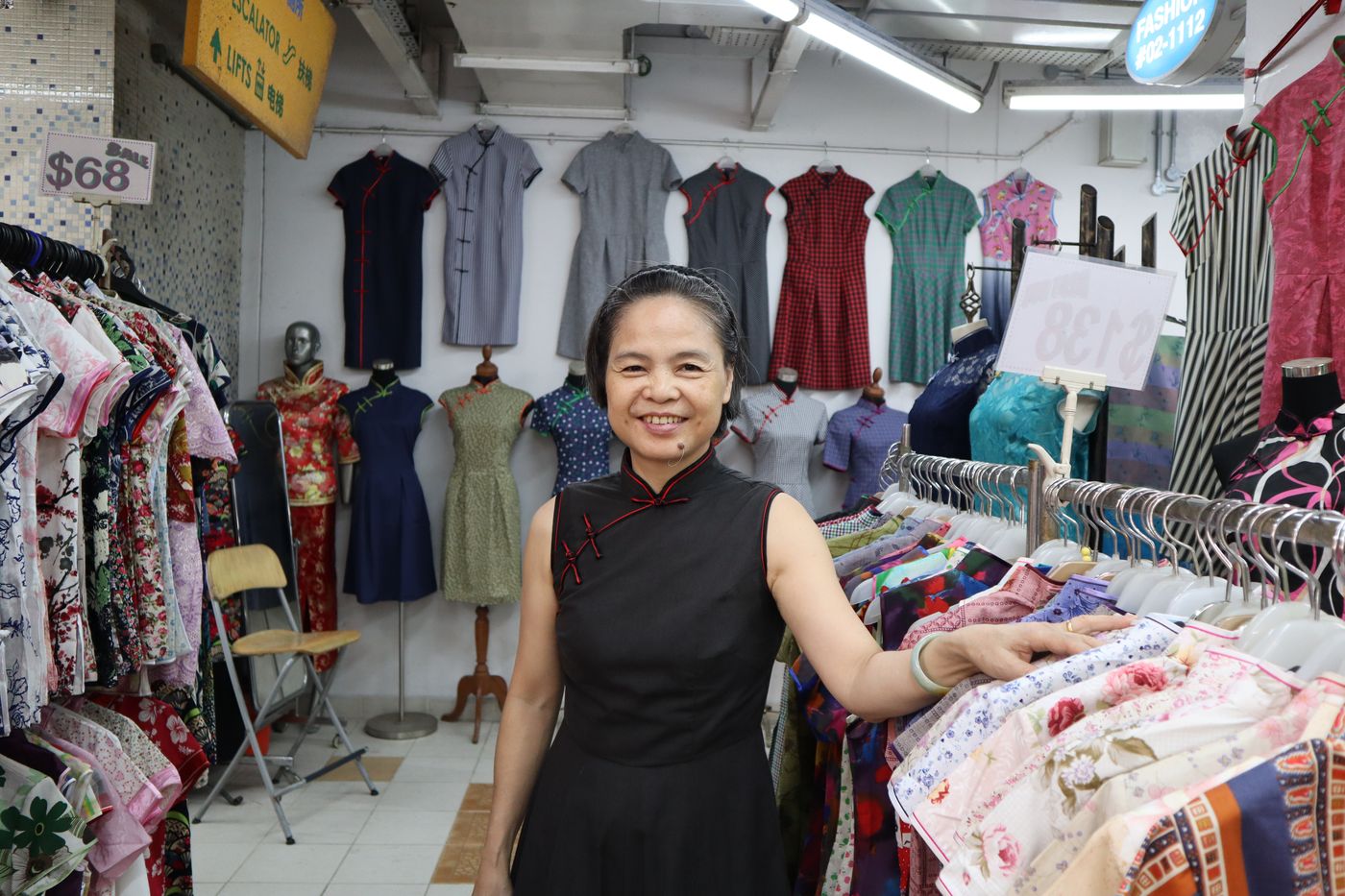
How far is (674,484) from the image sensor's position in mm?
1504

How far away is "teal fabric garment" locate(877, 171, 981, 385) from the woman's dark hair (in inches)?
168

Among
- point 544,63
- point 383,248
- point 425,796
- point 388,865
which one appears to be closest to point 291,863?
point 388,865

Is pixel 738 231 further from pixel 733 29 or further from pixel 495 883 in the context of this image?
pixel 495 883

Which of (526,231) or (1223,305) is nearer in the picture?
(1223,305)

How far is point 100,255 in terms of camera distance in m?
2.51

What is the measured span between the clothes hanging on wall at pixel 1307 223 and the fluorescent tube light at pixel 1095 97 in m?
2.28

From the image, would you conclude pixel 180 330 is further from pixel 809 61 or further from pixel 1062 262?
pixel 809 61

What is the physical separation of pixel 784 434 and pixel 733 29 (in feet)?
6.47

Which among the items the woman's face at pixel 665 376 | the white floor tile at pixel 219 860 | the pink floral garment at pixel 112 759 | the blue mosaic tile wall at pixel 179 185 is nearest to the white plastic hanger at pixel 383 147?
the blue mosaic tile wall at pixel 179 185

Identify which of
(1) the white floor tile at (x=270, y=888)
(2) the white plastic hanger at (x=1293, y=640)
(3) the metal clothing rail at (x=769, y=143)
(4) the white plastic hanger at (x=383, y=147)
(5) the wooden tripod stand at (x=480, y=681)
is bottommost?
(1) the white floor tile at (x=270, y=888)

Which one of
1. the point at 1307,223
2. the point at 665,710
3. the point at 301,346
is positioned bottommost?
the point at 665,710

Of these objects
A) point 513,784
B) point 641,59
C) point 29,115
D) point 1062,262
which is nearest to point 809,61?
point 641,59

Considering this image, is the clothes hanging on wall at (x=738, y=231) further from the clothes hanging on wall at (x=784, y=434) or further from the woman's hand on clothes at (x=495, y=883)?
the woman's hand on clothes at (x=495, y=883)

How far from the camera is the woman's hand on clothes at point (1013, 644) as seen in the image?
1.08 m
